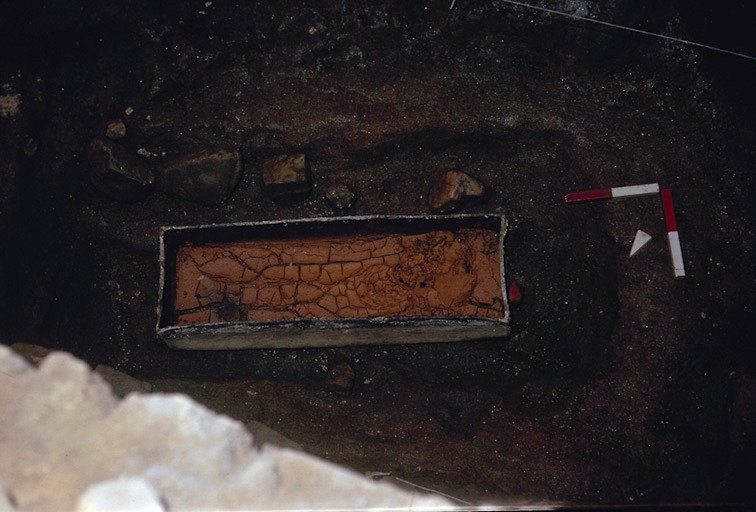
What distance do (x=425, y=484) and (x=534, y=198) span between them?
2.44 meters

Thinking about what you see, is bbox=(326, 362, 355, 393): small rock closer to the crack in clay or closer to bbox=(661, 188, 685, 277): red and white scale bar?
the crack in clay

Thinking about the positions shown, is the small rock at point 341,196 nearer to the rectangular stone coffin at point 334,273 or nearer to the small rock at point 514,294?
the rectangular stone coffin at point 334,273

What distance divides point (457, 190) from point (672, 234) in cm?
175

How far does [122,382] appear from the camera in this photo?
3.96 metres

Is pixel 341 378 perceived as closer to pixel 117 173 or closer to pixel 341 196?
pixel 341 196

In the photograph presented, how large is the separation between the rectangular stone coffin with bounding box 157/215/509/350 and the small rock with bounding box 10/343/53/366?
0.89 metres

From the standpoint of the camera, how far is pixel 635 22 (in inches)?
170

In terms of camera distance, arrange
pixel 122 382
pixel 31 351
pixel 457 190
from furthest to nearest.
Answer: pixel 457 190 < pixel 122 382 < pixel 31 351

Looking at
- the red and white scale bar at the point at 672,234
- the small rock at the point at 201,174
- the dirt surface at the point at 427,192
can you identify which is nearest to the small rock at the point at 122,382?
the dirt surface at the point at 427,192

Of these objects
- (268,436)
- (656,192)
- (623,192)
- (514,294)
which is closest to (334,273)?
(268,436)

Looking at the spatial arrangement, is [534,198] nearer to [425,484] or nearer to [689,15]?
[689,15]

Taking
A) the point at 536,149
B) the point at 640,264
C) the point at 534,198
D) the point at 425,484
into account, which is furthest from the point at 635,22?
the point at 425,484

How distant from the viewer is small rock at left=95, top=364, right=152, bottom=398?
3904 mm

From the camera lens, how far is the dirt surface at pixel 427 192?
156 inches
